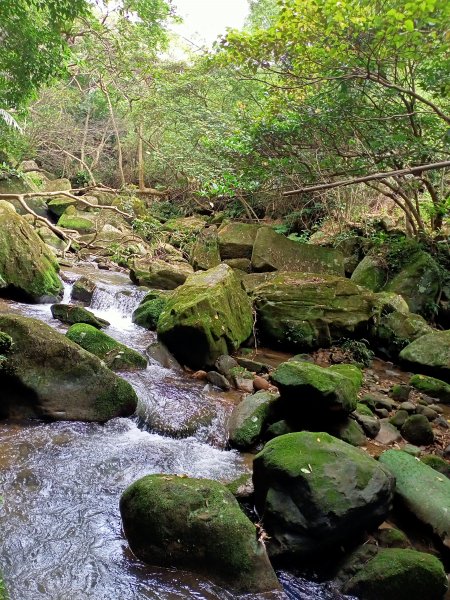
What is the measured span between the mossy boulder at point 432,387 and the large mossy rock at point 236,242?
19.2 feet

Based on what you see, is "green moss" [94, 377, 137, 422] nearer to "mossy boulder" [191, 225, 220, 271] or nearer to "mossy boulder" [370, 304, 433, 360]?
"mossy boulder" [370, 304, 433, 360]

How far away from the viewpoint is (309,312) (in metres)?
8.28

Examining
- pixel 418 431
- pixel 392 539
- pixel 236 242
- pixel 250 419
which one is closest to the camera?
pixel 392 539

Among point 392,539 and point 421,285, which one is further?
point 421,285

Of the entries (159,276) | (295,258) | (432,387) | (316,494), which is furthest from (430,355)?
(159,276)

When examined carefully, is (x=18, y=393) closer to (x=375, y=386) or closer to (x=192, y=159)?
→ (x=375, y=386)

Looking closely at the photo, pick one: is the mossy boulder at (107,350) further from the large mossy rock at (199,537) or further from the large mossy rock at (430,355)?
the large mossy rock at (430,355)

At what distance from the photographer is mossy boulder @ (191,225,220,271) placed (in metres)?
11.9

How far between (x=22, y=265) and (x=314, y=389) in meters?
6.64

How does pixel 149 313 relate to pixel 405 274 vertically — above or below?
below

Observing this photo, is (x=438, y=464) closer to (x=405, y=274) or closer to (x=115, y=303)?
(x=405, y=274)

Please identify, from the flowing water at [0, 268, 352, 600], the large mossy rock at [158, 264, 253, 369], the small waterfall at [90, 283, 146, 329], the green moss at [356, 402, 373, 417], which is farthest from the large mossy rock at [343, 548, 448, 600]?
the small waterfall at [90, 283, 146, 329]

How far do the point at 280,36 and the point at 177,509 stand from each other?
623 centimetres

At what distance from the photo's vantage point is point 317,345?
820 centimetres
